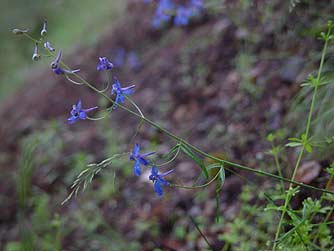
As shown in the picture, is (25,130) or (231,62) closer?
(231,62)

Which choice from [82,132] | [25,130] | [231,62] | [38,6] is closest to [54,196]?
[82,132]

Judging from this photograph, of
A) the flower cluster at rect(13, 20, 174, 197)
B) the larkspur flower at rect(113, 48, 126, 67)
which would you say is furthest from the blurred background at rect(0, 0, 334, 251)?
the flower cluster at rect(13, 20, 174, 197)

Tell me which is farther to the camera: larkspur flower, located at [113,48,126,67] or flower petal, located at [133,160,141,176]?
larkspur flower, located at [113,48,126,67]

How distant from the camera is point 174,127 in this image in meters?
3.22

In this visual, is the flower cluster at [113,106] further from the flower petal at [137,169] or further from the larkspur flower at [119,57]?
→ the larkspur flower at [119,57]

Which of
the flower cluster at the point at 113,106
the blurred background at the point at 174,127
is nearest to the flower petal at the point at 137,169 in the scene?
the flower cluster at the point at 113,106

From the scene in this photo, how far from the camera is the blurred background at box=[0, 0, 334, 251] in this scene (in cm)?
235

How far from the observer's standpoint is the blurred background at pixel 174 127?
2346 millimetres

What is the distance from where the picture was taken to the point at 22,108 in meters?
4.69

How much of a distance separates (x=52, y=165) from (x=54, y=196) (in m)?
0.34

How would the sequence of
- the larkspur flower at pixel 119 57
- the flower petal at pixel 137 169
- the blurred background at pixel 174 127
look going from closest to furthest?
the flower petal at pixel 137 169, the blurred background at pixel 174 127, the larkspur flower at pixel 119 57

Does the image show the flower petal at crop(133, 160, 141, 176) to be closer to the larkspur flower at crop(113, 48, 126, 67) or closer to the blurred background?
the blurred background

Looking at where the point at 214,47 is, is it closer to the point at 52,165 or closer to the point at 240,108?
the point at 240,108

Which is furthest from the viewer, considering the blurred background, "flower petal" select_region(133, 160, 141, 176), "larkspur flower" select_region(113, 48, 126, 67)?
"larkspur flower" select_region(113, 48, 126, 67)
